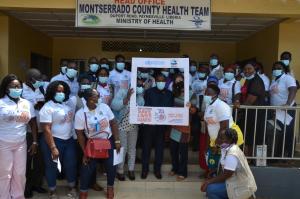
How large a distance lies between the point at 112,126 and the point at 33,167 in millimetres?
1327

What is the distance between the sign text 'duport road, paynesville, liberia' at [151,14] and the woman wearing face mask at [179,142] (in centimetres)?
146

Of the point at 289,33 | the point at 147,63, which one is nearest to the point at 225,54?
the point at 289,33

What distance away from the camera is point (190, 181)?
6348mm

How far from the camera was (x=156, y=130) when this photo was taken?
6344mm

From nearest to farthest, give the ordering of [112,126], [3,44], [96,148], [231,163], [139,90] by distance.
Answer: [231,163] → [96,148] → [112,126] → [139,90] → [3,44]

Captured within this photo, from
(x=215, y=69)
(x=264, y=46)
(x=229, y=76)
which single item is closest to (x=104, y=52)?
(x=264, y=46)

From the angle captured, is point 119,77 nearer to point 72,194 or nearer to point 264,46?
point 72,194

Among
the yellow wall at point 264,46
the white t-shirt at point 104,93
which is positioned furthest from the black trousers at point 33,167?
the yellow wall at point 264,46

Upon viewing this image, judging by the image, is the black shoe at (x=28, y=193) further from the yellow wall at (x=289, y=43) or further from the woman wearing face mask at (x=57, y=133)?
the yellow wall at (x=289, y=43)

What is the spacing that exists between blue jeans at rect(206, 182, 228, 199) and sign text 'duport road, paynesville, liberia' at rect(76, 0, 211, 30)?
320cm

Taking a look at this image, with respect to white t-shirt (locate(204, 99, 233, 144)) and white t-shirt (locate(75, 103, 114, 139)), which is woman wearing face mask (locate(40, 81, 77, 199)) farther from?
white t-shirt (locate(204, 99, 233, 144))

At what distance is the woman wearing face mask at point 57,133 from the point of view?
209 inches

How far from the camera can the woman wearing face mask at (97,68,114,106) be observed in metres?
6.05

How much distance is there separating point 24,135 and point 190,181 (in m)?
2.65
